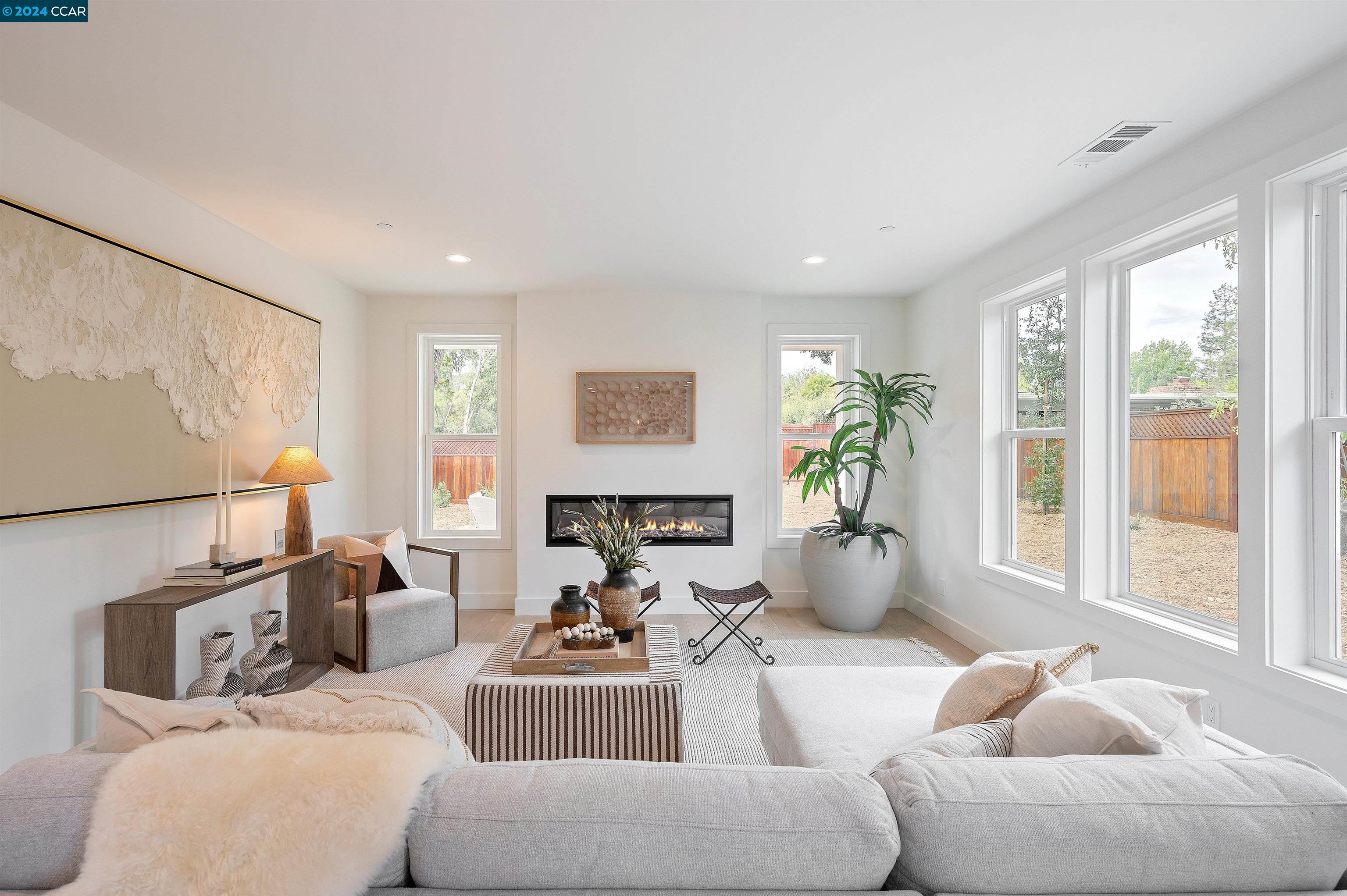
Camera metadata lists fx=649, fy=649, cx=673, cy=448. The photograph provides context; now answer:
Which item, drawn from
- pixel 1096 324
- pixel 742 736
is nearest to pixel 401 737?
pixel 742 736

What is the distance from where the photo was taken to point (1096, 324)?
3107 millimetres

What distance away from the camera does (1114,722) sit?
1262 mm

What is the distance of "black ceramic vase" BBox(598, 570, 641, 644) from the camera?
2.81 meters

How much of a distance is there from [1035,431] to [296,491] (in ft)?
13.6

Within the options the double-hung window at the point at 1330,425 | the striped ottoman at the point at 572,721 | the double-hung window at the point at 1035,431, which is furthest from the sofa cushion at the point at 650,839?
the double-hung window at the point at 1035,431

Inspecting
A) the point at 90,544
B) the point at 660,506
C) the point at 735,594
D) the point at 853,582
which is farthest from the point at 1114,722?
the point at 660,506

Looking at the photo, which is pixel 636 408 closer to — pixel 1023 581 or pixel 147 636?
pixel 1023 581

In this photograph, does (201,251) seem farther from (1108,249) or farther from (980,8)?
(1108,249)

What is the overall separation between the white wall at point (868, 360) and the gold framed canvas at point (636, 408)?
0.92 meters

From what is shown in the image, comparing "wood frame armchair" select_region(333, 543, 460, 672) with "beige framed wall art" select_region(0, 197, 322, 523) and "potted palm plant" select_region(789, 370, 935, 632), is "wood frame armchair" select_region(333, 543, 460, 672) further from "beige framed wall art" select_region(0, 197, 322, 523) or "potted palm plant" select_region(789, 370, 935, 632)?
"potted palm plant" select_region(789, 370, 935, 632)

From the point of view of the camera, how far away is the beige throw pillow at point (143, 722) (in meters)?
1.11

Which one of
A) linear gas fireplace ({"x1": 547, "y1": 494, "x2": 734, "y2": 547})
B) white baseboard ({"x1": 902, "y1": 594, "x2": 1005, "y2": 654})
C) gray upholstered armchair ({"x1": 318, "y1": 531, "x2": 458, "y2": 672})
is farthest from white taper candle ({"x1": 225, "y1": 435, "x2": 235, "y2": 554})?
white baseboard ({"x1": 902, "y1": 594, "x2": 1005, "y2": 654})

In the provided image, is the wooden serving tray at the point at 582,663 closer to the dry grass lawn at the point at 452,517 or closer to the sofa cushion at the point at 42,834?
the sofa cushion at the point at 42,834

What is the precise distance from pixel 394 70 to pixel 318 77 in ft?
0.85
